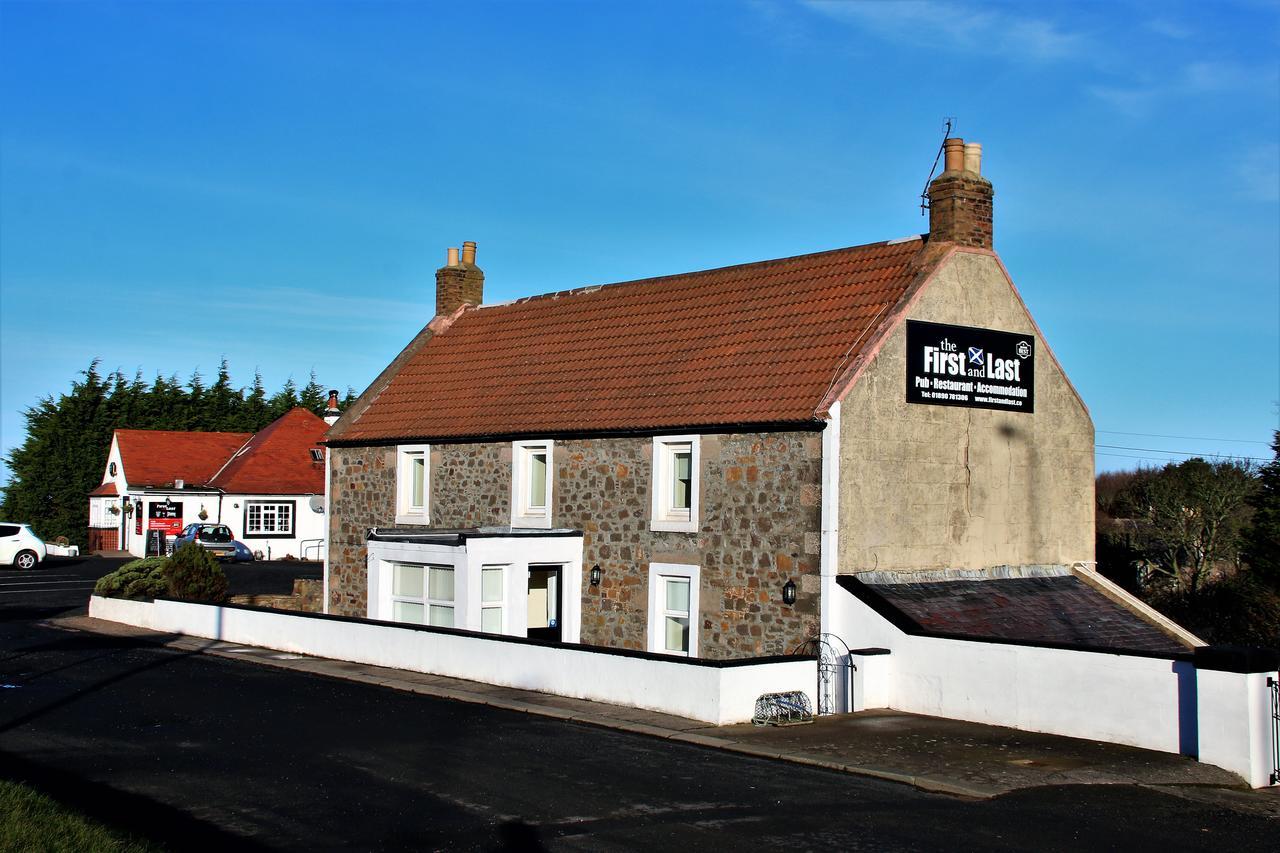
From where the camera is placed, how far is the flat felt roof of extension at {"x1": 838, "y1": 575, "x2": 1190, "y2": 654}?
60.6ft

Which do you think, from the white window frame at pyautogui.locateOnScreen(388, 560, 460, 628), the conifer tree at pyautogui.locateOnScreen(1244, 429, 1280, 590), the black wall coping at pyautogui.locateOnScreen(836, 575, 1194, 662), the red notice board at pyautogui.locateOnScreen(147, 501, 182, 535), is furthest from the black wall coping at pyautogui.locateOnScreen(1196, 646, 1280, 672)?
the red notice board at pyautogui.locateOnScreen(147, 501, 182, 535)

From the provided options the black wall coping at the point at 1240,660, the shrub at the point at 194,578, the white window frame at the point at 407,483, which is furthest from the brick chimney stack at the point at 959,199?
the shrub at the point at 194,578

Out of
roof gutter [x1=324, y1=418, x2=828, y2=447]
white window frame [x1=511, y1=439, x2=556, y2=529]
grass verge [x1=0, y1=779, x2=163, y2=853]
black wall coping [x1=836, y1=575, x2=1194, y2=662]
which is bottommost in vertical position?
grass verge [x1=0, y1=779, x2=163, y2=853]

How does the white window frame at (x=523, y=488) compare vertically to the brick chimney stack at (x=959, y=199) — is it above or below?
below

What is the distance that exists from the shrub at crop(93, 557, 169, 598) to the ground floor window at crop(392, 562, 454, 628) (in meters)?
8.89

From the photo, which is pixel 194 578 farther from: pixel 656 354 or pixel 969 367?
pixel 969 367

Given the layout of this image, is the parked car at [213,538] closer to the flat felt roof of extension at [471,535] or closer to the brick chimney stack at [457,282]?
the brick chimney stack at [457,282]

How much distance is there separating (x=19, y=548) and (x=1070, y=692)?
145 ft

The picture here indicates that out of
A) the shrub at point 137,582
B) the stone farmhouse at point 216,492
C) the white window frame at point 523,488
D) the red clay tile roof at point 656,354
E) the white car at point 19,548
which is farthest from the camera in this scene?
the stone farmhouse at point 216,492

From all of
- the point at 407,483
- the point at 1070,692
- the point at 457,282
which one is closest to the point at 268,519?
the point at 457,282

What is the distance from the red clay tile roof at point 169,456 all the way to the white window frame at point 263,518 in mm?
4131

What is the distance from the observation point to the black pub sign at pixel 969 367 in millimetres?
20359

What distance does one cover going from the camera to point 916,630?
57.5 ft

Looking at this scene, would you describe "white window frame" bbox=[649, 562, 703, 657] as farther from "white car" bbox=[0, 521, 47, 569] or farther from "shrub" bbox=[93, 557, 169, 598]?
"white car" bbox=[0, 521, 47, 569]
